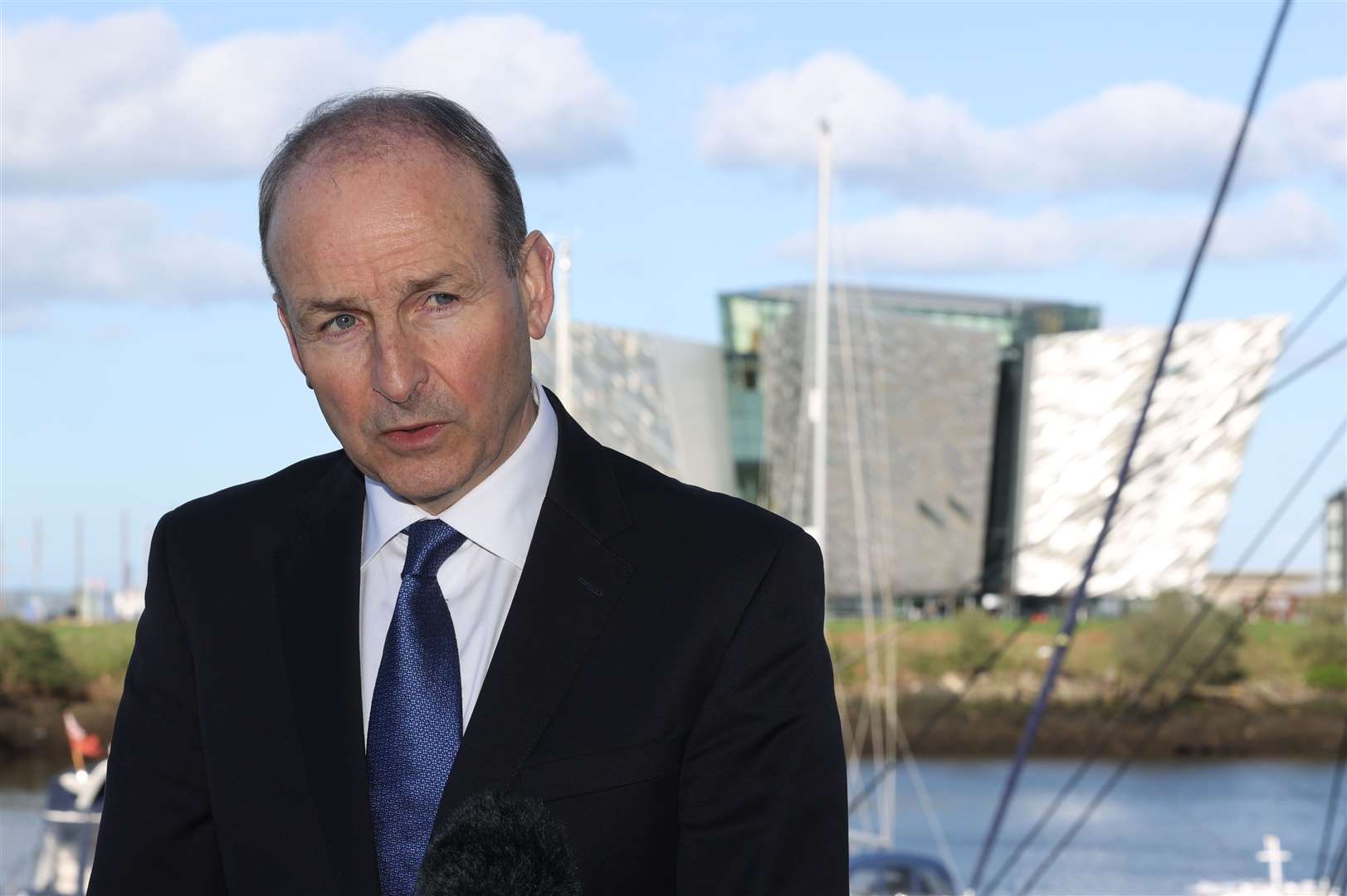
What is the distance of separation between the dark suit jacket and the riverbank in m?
38.2

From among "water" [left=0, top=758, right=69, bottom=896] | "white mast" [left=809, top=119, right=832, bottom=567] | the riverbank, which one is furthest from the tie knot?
the riverbank

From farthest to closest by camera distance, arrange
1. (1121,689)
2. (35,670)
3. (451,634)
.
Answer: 1. (1121,689)
2. (35,670)
3. (451,634)

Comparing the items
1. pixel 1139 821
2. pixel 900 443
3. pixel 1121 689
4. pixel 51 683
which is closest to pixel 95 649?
pixel 51 683

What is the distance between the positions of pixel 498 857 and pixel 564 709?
0.36m

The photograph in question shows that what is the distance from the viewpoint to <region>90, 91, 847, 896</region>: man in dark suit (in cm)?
123

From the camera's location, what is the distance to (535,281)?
135 cm

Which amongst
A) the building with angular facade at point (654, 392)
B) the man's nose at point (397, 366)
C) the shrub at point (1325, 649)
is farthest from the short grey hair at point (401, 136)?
the shrub at point (1325, 649)

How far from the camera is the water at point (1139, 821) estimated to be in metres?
24.3

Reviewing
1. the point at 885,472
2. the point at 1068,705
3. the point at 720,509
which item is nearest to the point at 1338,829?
the point at 1068,705

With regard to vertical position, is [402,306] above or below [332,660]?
above

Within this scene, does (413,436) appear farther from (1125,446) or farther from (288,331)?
(1125,446)

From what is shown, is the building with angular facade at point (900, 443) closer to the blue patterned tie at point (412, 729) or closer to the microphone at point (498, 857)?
the blue patterned tie at point (412, 729)

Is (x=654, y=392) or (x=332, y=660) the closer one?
(x=332, y=660)

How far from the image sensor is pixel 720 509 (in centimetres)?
134
